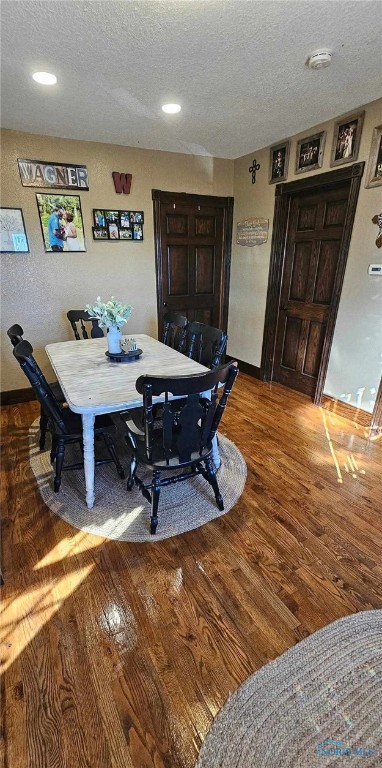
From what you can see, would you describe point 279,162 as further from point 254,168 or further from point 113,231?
point 113,231

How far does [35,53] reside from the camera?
1883 millimetres

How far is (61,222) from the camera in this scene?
3354 millimetres

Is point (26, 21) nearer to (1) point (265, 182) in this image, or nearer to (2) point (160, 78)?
(2) point (160, 78)

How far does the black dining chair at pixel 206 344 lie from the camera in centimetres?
234

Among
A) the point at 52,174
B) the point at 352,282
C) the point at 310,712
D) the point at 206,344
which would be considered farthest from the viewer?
the point at 52,174

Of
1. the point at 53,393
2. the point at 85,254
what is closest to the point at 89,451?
the point at 53,393

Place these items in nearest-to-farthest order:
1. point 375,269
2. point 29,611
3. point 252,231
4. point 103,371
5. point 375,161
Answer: point 29,611
point 103,371
point 375,161
point 375,269
point 252,231

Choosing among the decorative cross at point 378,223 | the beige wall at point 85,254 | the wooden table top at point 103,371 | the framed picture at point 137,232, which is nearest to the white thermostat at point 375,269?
the decorative cross at point 378,223

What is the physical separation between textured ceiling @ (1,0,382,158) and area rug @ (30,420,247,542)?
2.51 m

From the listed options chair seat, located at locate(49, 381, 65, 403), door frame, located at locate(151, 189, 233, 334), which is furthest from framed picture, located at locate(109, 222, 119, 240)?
chair seat, located at locate(49, 381, 65, 403)

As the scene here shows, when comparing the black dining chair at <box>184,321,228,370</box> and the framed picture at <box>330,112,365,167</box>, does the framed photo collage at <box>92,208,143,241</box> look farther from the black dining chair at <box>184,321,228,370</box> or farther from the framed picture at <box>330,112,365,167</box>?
the framed picture at <box>330,112,365,167</box>

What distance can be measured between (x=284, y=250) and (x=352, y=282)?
3.27ft

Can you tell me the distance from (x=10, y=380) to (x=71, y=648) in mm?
2832

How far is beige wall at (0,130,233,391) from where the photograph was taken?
3.17 metres
